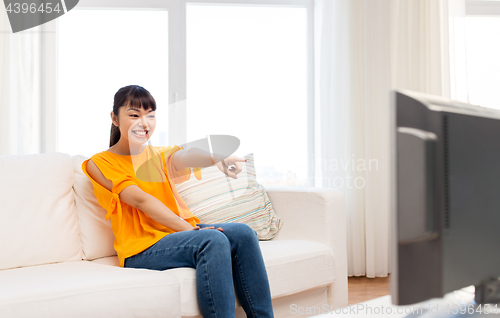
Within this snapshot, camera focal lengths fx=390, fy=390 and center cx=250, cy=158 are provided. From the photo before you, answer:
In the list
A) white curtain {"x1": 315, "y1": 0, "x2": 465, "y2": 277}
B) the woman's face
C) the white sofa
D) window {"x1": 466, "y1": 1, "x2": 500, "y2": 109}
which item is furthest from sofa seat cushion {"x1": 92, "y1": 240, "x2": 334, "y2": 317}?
window {"x1": 466, "y1": 1, "x2": 500, "y2": 109}

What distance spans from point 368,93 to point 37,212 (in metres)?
2.01

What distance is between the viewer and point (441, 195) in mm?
494

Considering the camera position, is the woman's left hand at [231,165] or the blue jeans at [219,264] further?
the woman's left hand at [231,165]

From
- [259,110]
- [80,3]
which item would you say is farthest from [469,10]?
[80,3]

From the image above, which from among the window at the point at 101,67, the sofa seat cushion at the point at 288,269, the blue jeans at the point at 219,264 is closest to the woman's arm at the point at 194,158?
the blue jeans at the point at 219,264

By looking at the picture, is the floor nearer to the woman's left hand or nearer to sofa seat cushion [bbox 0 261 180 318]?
Result: the woman's left hand

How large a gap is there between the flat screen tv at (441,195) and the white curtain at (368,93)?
6.59ft

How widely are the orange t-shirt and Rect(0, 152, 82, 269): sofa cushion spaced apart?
165 millimetres

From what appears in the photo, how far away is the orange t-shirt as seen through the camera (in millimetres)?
1361

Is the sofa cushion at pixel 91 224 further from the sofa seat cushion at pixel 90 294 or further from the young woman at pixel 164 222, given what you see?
the sofa seat cushion at pixel 90 294

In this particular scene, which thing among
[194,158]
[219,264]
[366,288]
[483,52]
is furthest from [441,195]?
[483,52]

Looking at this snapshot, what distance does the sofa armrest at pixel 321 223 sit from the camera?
5.57ft

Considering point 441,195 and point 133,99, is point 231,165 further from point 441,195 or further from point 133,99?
point 441,195

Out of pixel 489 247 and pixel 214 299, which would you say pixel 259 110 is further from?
pixel 489 247
